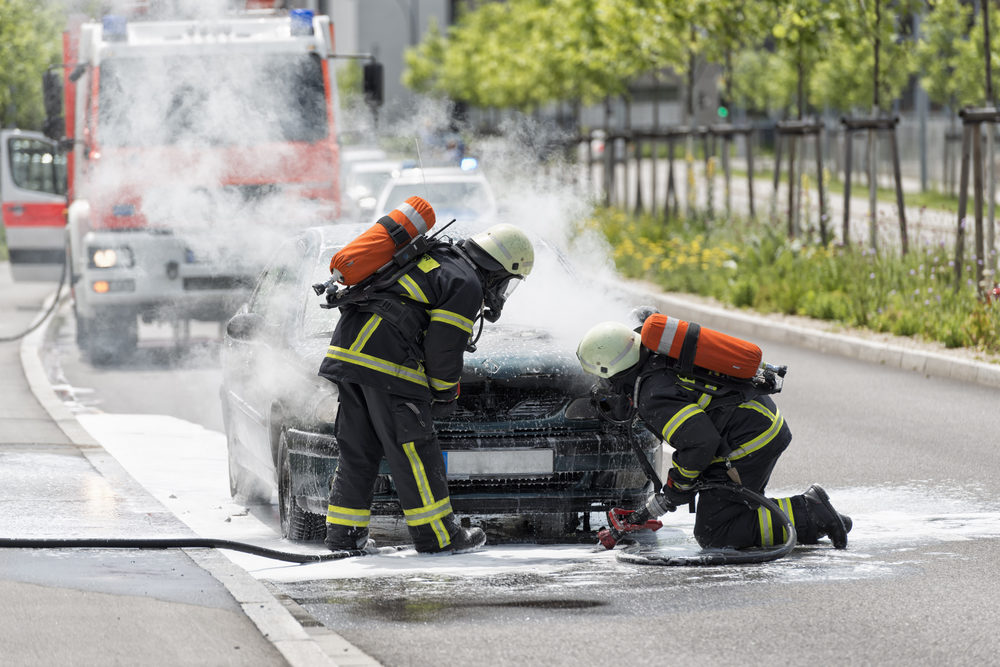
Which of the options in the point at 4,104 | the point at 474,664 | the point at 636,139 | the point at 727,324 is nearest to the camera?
the point at 474,664

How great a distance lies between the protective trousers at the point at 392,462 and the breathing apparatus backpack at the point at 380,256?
38cm

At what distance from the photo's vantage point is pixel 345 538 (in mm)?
6895

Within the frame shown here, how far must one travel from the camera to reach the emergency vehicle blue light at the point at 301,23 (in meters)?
15.8

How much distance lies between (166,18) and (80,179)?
1746mm

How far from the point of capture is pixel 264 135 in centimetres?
1533

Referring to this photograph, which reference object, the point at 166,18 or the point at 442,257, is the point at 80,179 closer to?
the point at 166,18

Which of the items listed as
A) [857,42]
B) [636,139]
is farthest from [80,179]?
[636,139]

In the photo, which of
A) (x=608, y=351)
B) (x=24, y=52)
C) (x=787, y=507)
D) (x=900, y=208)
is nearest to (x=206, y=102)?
(x=900, y=208)

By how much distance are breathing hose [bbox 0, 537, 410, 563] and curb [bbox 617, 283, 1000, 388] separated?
695 centimetres

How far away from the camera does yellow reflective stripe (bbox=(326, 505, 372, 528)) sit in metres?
6.85

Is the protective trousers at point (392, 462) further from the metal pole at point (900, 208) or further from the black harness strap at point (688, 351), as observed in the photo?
the metal pole at point (900, 208)

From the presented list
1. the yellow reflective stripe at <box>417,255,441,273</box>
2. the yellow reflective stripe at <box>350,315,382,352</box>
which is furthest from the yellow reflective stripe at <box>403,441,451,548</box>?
the yellow reflective stripe at <box>417,255,441,273</box>

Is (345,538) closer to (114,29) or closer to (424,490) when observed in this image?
(424,490)

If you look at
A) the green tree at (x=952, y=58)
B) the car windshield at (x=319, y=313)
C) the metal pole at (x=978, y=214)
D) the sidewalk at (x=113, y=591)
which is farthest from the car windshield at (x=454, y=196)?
the green tree at (x=952, y=58)
